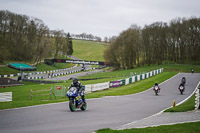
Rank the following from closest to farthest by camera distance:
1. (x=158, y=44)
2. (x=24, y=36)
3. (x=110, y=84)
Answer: (x=110, y=84), (x=158, y=44), (x=24, y=36)

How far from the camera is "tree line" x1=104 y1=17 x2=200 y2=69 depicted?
8131 centimetres

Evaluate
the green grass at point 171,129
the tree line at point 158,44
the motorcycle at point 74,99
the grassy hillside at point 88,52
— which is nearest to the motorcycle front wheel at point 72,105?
the motorcycle at point 74,99

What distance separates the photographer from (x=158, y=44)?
88.1 m

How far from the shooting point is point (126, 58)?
3300 inches

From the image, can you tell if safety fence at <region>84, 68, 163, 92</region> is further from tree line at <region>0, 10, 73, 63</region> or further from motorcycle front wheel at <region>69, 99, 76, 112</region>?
tree line at <region>0, 10, 73, 63</region>

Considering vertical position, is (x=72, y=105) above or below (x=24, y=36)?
below

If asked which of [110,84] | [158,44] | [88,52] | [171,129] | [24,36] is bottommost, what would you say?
[110,84]

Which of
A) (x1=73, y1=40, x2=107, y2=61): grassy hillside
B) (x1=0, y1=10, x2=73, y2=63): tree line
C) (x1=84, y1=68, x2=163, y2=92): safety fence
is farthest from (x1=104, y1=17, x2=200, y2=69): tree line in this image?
(x1=73, y1=40, x2=107, y2=61): grassy hillside

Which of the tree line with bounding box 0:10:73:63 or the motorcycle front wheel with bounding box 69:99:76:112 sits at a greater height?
the tree line with bounding box 0:10:73:63

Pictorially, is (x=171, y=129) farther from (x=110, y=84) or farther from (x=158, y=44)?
(x=158, y=44)

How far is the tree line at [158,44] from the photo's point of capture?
81312mm

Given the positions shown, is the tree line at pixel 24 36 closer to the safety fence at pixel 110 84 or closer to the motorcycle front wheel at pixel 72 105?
the safety fence at pixel 110 84

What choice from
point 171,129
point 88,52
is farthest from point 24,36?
point 171,129

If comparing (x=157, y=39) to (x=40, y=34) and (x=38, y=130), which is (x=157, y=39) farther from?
(x=38, y=130)
